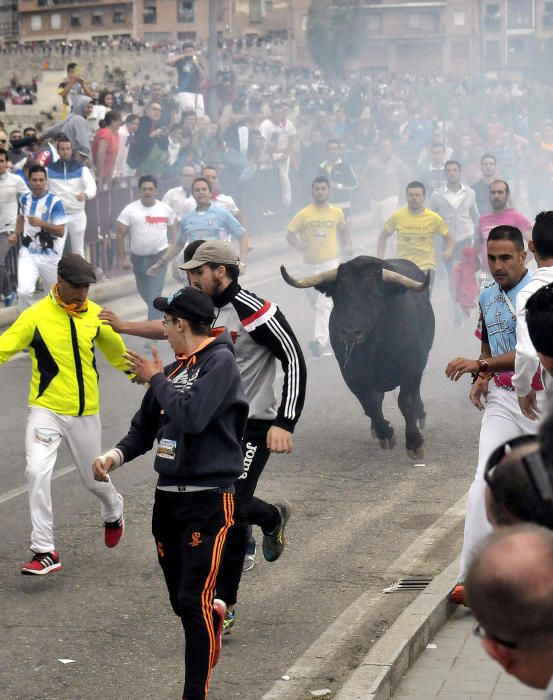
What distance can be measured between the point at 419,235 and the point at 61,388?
717cm

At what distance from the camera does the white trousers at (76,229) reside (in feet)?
57.2

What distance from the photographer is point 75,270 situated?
7734 millimetres

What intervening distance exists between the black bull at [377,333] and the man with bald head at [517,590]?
7959 millimetres

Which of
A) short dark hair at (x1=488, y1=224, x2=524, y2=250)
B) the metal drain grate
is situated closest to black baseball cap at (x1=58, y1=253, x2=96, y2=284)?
short dark hair at (x1=488, y1=224, x2=524, y2=250)

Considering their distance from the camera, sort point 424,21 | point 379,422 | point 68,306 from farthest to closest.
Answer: point 424,21
point 379,422
point 68,306

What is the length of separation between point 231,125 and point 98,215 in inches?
243

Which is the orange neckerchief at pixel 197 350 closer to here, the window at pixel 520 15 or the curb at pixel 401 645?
the curb at pixel 401 645

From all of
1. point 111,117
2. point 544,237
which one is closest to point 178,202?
point 111,117

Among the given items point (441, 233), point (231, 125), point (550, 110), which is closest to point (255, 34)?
point (550, 110)

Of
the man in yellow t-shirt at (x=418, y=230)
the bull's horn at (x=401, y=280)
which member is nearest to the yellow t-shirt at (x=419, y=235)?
the man in yellow t-shirt at (x=418, y=230)

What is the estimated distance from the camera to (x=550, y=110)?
47.4 m

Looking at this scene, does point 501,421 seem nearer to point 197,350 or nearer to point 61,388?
point 197,350

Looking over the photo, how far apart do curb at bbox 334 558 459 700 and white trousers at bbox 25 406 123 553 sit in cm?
182

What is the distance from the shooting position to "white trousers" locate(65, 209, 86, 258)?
57.2 feet
